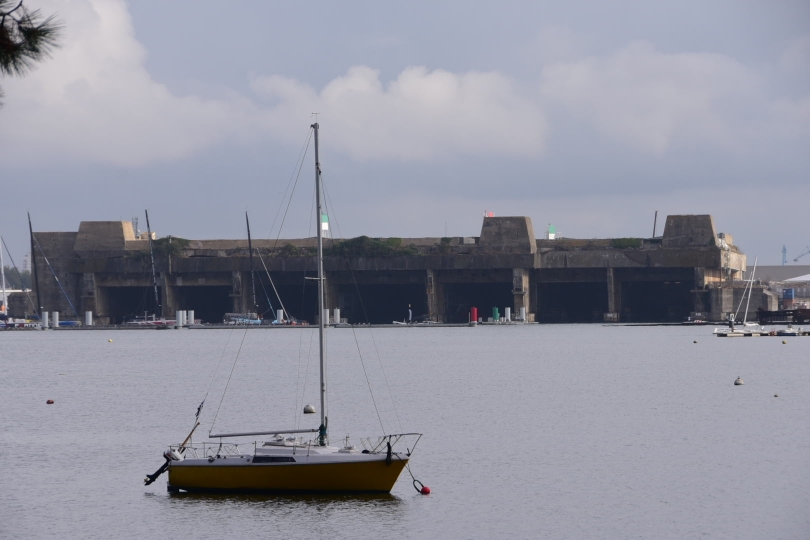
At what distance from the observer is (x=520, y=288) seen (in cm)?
16875

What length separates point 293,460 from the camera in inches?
1340

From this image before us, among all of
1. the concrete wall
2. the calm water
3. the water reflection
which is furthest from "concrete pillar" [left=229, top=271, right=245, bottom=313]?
the water reflection

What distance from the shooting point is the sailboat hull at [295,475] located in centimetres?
3403

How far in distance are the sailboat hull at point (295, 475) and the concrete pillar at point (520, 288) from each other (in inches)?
5255

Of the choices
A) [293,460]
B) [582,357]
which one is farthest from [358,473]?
[582,357]

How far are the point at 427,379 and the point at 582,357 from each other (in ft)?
98.9

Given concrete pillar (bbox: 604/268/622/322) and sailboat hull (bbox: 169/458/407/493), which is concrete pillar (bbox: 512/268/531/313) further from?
sailboat hull (bbox: 169/458/407/493)

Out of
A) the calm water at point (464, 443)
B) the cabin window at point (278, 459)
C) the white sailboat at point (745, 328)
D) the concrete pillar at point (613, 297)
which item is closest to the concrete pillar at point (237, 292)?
the concrete pillar at point (613, 297)

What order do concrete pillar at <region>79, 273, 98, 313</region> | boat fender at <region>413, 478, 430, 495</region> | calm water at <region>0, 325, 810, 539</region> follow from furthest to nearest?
concrete pillar at <region>79, 273, 98, 313</region>, boat fender at <region>413, 478, 430, 495</region>, calm water at <region>0, 325, 810, 539</region>

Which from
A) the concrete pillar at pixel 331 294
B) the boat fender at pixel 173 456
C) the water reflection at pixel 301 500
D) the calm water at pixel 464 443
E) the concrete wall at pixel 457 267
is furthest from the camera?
the concrete pillar at pixel 331 294

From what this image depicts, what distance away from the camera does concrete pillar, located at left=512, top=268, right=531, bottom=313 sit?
16712 centimetres

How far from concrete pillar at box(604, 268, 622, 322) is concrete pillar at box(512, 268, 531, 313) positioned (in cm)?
1139

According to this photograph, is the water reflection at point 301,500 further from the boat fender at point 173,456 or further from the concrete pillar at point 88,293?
the concrete pillar at point 88,293

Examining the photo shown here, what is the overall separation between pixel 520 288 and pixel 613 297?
13147mm
